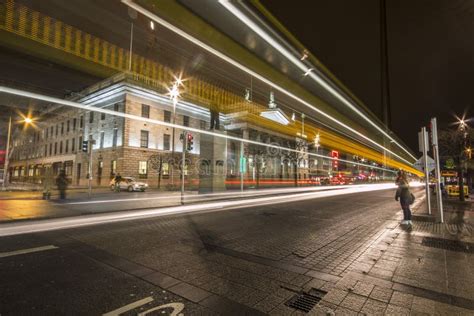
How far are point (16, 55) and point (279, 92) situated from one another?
7.18 m

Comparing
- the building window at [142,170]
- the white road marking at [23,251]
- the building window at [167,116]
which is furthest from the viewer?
the building window at [167,116]

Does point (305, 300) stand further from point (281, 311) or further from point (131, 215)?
point (131, 215)

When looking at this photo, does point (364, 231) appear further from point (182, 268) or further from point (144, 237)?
point (144, 237)

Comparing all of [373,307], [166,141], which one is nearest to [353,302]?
[373,307]

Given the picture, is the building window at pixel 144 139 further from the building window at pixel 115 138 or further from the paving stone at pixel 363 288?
the paving stone at pixel 363 288

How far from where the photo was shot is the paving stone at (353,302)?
9.33 feet

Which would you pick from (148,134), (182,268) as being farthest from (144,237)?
(148,134)

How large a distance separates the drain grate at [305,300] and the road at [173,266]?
3.8 inches

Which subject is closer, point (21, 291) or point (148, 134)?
point (21, 291)

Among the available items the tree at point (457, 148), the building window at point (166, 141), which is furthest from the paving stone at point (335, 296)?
the building window at point (166, 141)

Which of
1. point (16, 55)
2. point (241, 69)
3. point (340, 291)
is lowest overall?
point (340, 291)

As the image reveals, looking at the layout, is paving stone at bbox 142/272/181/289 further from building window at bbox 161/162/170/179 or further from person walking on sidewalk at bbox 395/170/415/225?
building window at bbox 161/162/170/179

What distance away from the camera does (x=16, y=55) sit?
205 inches

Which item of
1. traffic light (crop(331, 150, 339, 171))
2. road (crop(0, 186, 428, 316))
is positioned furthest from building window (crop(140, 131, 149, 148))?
road (crop(0, 186, 428, 316))
